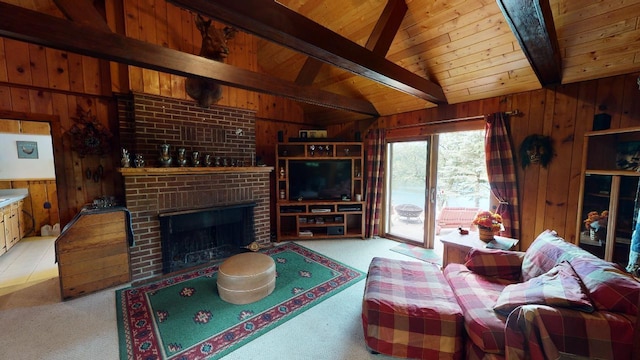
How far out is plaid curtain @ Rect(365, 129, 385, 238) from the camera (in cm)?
408

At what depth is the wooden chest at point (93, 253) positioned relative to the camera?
2232 mm

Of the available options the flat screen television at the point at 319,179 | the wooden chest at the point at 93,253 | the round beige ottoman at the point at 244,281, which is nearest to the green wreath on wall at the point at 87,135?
the wooden chest at the point at 93,253

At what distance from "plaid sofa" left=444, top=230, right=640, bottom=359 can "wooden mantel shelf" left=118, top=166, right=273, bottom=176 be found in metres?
2.98

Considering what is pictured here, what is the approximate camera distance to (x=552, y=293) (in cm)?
119

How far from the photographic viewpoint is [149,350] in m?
1.64

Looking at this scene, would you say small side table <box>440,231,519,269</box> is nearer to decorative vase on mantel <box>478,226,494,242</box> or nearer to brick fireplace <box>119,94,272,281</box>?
decorative vase on mantel <box>478,226,494,242</box>

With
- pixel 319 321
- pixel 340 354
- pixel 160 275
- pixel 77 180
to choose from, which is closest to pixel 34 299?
pixel 160 275

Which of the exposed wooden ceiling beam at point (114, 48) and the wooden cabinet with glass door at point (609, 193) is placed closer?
the exposed wooden ceiling beam at point (114, 48)

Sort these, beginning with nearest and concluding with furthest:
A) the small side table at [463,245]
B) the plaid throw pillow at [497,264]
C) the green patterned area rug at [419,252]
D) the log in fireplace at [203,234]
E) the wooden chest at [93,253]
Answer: the plaid throw pillow at [497,264], the wooden chest at [93,253], the small side table at [463,245], the log in fireplace at [203,234], the green patterned area rug at [419,252]

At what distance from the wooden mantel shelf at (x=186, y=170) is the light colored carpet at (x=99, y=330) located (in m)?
1.30

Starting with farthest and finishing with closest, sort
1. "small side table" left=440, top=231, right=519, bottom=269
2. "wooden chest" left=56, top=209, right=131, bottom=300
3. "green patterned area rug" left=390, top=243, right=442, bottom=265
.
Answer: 1. "green patterned area rug" left=390, top=243, right=442, bottom=265
2. "small side table" left=440, top=231, right=519, bottom=269
3. "wooden chest" left=56, top=209, right=131, bottom=300

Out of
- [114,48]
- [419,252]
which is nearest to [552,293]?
[419,252]

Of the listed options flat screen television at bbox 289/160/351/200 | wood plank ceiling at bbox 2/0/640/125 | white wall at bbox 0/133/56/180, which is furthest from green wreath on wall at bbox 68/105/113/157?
flat screen television at bbox 289/160/351/200

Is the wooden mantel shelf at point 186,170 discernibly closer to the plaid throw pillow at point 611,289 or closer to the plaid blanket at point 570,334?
the plaid blanket at point 570,334
